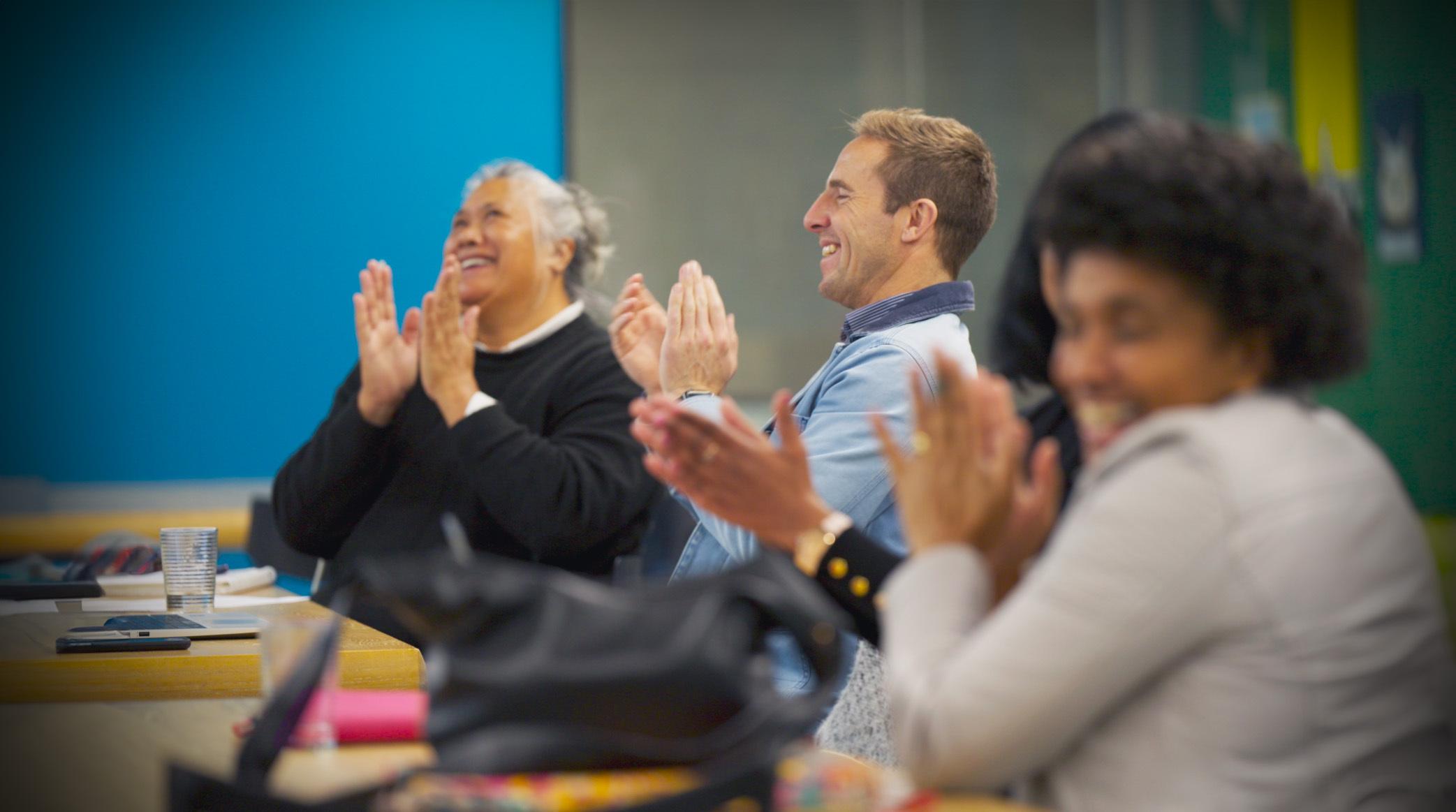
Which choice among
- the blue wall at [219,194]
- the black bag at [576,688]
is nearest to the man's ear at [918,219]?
the black bag at [576,688]

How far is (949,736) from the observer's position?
902 mm

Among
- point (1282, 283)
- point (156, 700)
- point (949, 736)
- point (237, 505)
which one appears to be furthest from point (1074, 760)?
point (237, 505)

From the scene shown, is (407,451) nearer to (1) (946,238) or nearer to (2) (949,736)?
(1) (946,238)

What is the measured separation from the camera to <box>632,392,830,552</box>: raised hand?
4.27 ft

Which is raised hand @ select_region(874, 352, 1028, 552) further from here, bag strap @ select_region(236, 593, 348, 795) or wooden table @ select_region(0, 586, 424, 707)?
wooden table @ select_region(0, 586, 424, 707)

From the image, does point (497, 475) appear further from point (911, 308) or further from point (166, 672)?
point (166, 672)

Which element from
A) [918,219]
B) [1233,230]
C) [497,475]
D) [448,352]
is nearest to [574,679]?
[1233,230]

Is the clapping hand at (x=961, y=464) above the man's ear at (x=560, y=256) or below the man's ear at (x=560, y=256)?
above

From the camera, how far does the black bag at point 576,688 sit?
0.85 meters

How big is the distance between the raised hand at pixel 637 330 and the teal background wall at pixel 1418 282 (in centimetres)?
253

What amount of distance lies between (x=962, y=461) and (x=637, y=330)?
60.5 inches

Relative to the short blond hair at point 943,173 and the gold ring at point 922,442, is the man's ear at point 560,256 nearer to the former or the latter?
the short blond hair at point 943,173

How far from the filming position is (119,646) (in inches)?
67.1

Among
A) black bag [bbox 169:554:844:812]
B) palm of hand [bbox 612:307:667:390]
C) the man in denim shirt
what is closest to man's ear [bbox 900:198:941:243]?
the man in denim shirt
